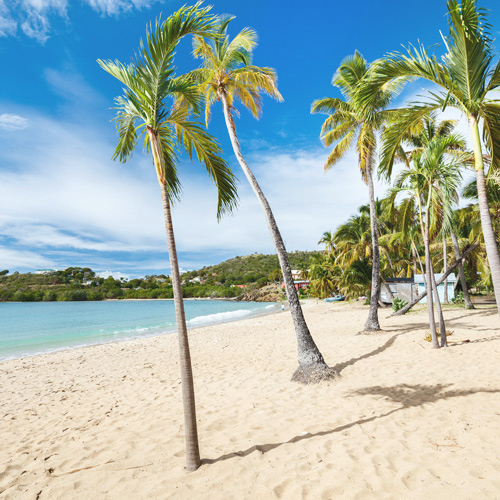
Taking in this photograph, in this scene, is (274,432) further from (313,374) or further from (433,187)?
(433,187)

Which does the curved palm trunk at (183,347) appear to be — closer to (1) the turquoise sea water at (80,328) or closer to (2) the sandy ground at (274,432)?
(2) the sandy ground at (274,432)

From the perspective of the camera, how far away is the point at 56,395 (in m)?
7.25

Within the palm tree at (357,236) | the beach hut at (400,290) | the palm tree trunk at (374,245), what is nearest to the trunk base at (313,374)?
the palm tree trunk at (374,245)

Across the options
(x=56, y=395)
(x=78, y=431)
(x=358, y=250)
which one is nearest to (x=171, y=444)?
(x=78, y=431)

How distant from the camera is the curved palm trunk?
3248 mm

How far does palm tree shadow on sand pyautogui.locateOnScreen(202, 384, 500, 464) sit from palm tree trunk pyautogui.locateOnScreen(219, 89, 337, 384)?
1009 mm

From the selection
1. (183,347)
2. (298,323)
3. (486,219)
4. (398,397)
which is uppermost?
(486,219)

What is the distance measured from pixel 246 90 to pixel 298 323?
6.13 meters

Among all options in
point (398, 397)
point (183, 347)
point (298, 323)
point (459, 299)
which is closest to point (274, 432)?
point (183, 347)

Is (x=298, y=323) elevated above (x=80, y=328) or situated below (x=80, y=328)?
above

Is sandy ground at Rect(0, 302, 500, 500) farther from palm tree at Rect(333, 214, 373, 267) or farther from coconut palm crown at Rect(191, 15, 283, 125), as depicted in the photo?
palm tree at Rect(333, 214, 373, 267)

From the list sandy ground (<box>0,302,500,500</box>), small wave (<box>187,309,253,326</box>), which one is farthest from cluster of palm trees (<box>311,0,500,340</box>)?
small wave (<box>187,309,253,326</box>)

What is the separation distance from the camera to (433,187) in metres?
8.17

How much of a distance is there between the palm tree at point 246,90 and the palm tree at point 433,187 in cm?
396
